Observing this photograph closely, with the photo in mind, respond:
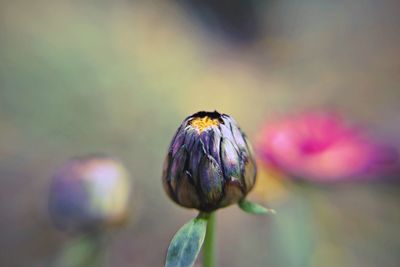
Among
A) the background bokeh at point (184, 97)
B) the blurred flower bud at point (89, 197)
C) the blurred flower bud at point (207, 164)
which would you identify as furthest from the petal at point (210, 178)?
the background bokeh at point (184, 97)

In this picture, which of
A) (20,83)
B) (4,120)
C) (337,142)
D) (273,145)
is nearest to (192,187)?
(273,145)

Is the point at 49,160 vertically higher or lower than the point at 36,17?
lower

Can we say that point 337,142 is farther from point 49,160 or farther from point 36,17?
point 36,17

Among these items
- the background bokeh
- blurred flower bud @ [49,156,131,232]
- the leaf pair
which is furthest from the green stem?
the background bokeh

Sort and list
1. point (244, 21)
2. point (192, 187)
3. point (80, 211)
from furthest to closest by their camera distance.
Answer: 1. point (244, 21)
2. point (80, 211)
3. point (192, 187)

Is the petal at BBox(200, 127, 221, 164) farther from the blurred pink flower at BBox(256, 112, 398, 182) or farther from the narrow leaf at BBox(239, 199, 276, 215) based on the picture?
the blurred pink flower at BBox(256, 112, 398, 182)

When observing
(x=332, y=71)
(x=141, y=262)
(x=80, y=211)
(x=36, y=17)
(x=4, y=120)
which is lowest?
(x=141, y=262)

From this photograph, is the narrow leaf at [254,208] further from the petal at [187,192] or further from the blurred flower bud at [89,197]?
the blurred flower bud at [89,197]
